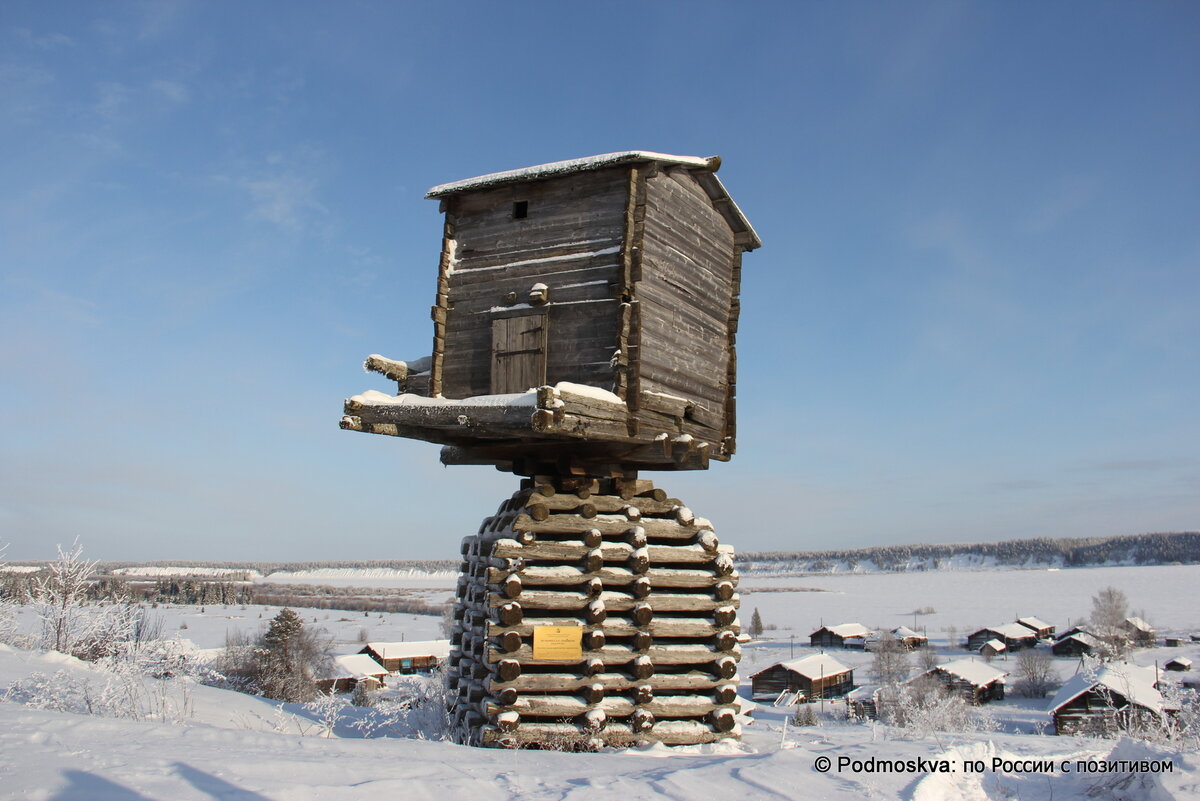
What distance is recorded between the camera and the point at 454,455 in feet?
37.1

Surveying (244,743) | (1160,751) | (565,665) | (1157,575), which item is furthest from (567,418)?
(1157,575)

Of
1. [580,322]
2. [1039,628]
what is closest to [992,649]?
[1039,628]

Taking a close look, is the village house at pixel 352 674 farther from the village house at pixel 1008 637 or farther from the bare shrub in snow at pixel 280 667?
the village house at pixel 1008 637

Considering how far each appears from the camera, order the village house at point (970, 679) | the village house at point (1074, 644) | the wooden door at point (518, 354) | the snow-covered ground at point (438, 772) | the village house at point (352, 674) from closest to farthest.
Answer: the snow-covered ground at point (438, 772) < the wooden door at point (518, 354) < the village house at point (352, 674) < the village house at point (970, 679) < the village house at point (1074, 644)

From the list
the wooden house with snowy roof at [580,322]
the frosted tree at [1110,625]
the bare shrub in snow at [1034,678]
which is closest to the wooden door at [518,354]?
the wooden house with snowy roof at [580,322]

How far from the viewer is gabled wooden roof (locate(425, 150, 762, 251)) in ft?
31.6

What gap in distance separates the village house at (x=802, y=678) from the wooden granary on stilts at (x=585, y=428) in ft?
142

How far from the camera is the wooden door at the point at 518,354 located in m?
9.64

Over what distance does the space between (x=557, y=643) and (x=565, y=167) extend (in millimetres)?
6097

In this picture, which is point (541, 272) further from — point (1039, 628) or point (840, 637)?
point (1039, 628)

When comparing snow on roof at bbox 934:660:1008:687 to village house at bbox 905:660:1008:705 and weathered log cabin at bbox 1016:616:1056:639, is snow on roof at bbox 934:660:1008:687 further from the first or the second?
weathered log cabin at bbox 1016:616:1056:639

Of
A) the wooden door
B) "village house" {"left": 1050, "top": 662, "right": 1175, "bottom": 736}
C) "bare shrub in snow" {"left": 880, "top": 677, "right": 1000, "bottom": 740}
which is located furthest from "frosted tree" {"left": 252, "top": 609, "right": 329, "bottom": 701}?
"village house" {"left": 1050, "top": 662, "right": 1175, "bottom": 736}

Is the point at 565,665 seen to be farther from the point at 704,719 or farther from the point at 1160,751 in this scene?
the point at 1160,751

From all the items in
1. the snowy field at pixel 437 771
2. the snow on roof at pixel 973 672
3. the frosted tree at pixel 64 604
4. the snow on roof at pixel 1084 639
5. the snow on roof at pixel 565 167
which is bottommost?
the snow on roof at pixel 1084 639
